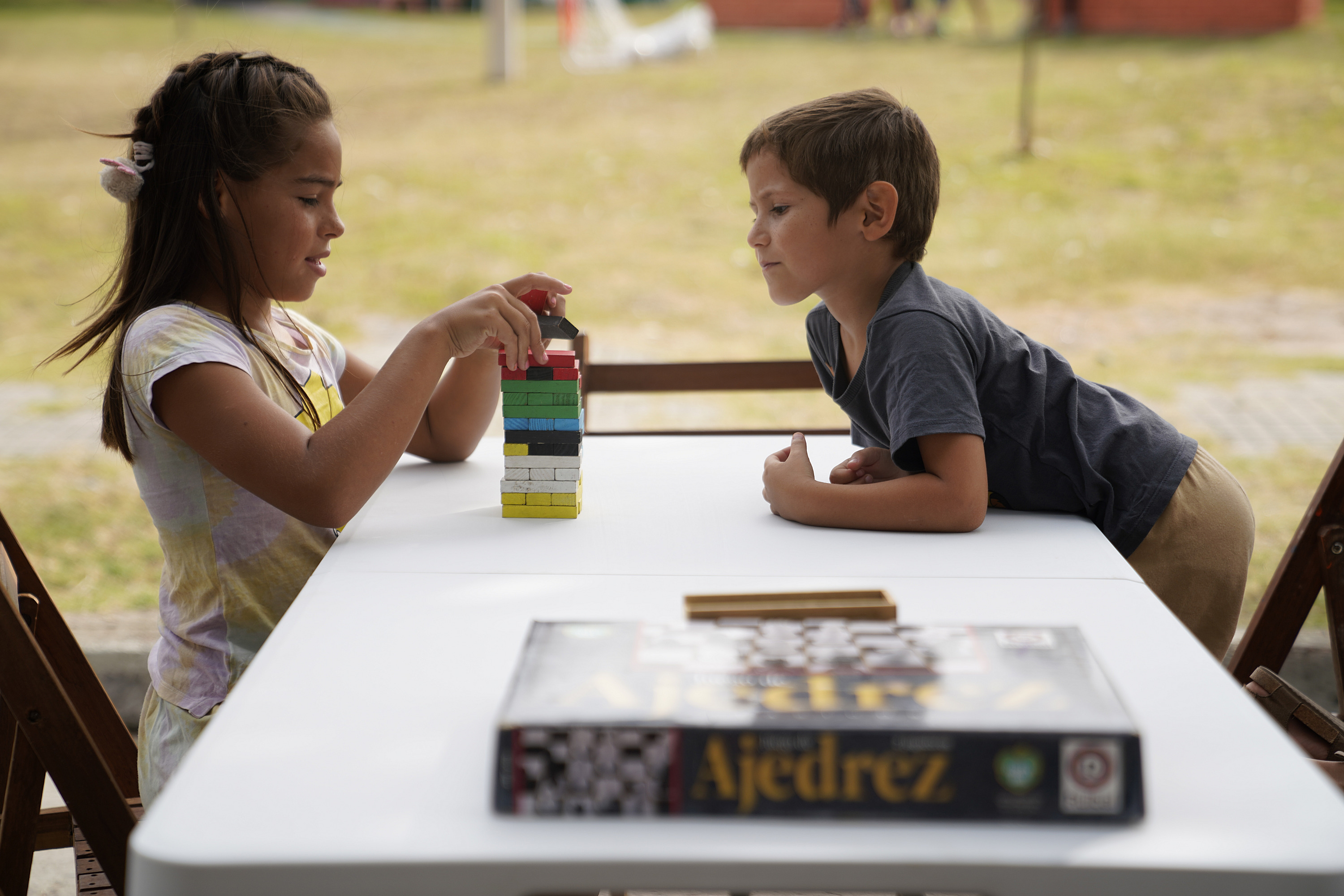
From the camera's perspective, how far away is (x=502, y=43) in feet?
37.0

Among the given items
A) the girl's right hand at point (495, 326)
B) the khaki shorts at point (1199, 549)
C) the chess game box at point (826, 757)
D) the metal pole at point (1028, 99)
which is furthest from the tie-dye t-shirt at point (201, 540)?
the metal pole at point (1028, 99)

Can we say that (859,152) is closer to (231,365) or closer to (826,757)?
(231,365)

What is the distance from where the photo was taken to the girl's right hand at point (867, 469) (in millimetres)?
1611

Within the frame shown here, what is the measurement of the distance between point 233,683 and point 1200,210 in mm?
8100

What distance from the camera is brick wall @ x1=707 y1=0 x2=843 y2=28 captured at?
13.8 metres

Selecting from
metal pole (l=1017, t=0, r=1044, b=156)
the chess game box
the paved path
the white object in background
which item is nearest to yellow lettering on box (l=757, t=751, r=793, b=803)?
the chess game box

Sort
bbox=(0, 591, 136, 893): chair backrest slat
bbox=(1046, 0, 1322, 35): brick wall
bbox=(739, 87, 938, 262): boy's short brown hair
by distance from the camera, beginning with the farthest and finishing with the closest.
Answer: bbox=(1046, 0, 1322, 35): brick wall
bbox=(739, 87, 938, 262): boy's short brown hair
bbox=(0, 591, 136, 893): chair backrest slat

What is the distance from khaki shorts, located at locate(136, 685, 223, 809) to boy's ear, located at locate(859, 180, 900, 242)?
3.52ft

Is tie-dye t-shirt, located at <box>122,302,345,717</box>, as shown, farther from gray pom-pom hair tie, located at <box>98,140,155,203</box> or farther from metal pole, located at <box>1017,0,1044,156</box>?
metal pole, located at <box>1017,0,1044,156</box>

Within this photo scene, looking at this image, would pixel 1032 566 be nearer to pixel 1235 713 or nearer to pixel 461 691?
pixel 1235 713

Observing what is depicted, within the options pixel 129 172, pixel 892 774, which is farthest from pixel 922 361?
pixel 129 172

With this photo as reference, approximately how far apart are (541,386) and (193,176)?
54 cm

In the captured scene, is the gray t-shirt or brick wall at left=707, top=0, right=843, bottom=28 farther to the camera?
brick wall at left=707, top=0, right=843, bottom=28

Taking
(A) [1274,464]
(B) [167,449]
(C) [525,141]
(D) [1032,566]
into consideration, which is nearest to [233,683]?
(B) [167,449]
